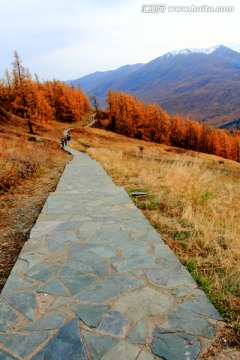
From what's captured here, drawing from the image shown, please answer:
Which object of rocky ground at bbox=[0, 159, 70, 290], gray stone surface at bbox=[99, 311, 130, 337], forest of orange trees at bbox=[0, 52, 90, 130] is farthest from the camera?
forest of orange trees at bbox=[0, 52, 90, 130]

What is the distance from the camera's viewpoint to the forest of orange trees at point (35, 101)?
39.9 metres

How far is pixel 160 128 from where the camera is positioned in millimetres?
68125

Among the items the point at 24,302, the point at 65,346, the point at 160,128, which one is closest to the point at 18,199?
the point at 24,302

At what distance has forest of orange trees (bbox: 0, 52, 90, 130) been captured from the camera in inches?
1570

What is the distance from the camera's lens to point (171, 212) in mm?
5543

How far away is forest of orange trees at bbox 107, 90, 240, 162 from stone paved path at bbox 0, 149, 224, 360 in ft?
213

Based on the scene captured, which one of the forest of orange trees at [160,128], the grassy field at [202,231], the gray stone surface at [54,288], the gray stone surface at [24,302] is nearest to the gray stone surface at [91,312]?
the gray stone surface at [54,288]

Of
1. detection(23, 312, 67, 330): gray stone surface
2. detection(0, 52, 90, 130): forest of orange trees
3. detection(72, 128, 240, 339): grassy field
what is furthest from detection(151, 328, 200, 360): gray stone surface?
detection(0, 52, 90, 130): forest of orange trees

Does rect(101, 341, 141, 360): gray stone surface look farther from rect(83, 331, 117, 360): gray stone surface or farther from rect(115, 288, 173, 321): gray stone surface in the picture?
rect(115, 288, 173, 321): gray stone surface

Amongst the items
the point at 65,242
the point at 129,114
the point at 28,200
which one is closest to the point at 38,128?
the point at 129,114

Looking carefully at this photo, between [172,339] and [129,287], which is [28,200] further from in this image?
[172,339]

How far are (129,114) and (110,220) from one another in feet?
223

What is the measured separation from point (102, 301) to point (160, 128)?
6758 cm

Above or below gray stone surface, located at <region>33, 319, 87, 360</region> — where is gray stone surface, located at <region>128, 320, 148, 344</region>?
below
